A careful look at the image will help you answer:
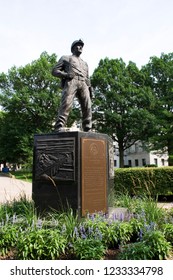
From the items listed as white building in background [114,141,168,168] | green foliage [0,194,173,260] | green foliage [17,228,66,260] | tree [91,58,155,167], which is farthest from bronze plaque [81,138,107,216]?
white building in background [114,141,168,168]

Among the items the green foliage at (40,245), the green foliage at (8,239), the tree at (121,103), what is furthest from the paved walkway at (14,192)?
the tree at (121,103)

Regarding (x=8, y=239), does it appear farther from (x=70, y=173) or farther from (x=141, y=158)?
(x=141, y=158)

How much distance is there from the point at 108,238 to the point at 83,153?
1994 mm

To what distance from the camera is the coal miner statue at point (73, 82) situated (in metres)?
6.84

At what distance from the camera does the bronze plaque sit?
6.06 meters

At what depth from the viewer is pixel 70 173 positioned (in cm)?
605

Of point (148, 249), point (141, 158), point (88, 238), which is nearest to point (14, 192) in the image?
point (88, 238)

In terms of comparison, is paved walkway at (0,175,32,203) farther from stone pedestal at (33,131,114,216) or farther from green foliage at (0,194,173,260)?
green foliage at (0,194,173,260)

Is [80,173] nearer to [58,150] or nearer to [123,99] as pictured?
[58,150]

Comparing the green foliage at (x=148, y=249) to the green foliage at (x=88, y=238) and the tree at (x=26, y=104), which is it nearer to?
the green foliage at (x=88, y=238)

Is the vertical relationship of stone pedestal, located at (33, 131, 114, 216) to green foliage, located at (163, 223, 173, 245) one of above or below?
above

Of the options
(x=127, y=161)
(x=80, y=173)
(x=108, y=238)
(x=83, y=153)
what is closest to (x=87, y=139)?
(x=83, y=153)

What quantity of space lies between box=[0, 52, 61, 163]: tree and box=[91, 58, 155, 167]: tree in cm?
556

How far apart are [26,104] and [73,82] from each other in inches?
1121
